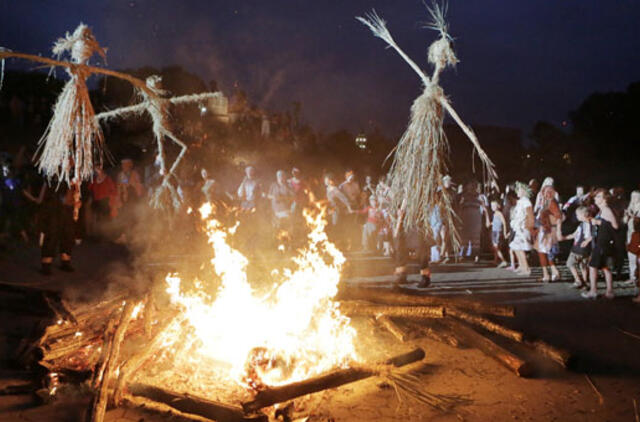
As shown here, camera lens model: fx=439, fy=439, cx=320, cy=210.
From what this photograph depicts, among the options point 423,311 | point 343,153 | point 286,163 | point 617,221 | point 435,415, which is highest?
point 343,153

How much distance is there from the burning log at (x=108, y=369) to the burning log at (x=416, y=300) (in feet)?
9.17

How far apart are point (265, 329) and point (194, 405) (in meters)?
1.55

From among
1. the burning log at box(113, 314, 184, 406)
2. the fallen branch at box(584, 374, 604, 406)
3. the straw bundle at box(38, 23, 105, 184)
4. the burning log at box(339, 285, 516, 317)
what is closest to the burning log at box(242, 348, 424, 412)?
the burning log at box(113, 314, 184, 406)

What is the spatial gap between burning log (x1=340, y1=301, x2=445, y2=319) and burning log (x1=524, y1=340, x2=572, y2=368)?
41.5 inches

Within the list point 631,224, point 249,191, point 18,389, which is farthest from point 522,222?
point 18,389

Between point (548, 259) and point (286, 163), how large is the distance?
16.0 metres

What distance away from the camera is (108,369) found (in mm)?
3861

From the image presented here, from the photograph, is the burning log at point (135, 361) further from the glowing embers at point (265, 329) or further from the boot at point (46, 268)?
the boot at point (46, 268)

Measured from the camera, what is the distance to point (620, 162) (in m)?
33.5

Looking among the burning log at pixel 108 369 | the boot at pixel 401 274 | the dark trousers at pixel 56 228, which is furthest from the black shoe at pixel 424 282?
the dark trousers at pixel 56 228

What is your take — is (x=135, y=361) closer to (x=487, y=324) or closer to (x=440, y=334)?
(x=440, y=334)

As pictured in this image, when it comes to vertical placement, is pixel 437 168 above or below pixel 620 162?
below

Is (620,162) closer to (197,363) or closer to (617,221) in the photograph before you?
(617,221)

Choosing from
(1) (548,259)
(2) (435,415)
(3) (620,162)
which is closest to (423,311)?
(2) (435,415)
